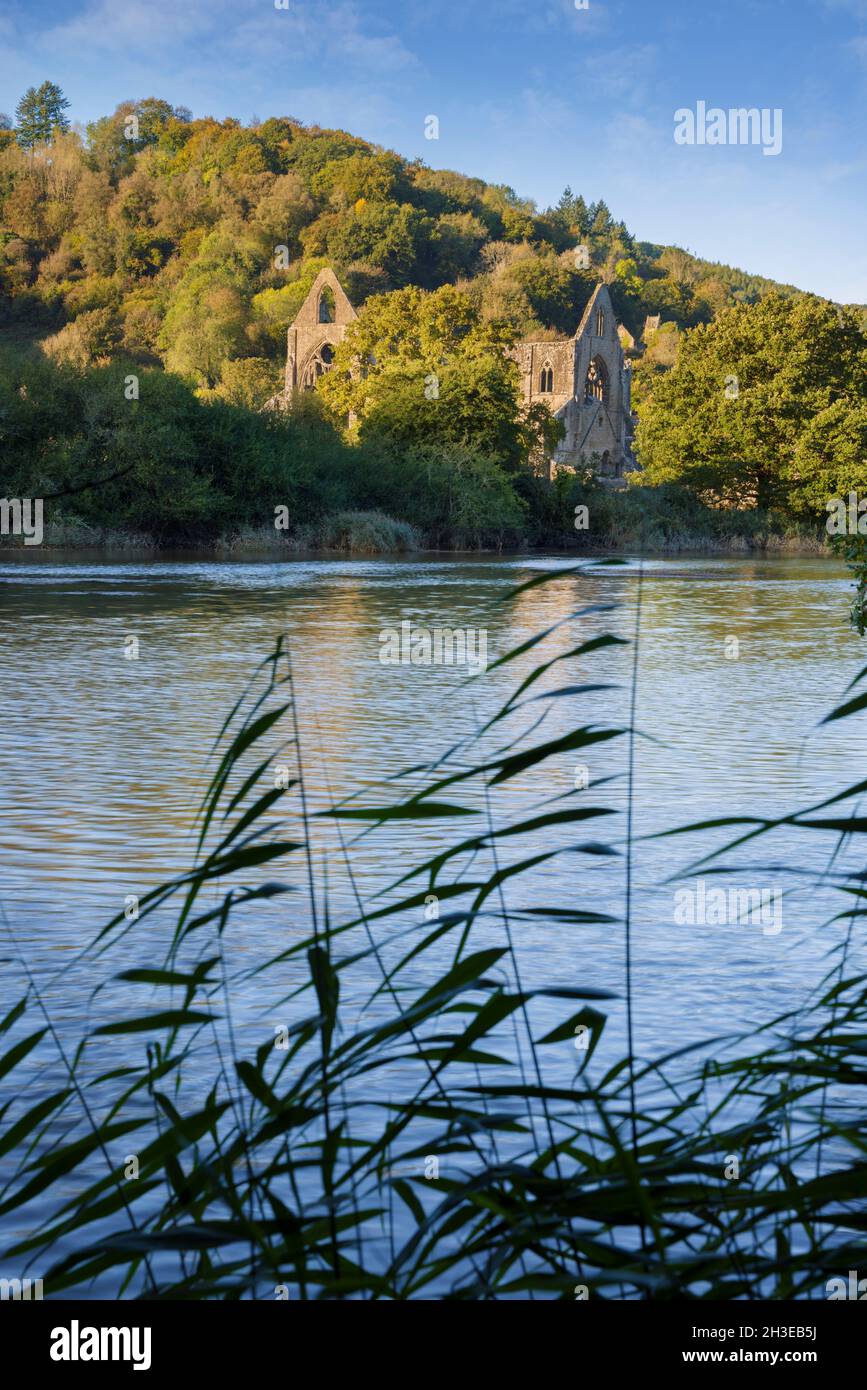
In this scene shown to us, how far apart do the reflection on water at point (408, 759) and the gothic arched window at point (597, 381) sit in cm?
7570

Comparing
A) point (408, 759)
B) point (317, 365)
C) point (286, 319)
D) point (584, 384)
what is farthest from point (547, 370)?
point (408, 759)

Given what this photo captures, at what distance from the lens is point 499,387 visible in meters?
57.0

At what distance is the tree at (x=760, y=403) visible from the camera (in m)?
60.2

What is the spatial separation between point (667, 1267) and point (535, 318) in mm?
125085

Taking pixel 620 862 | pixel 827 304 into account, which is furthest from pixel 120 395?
pixel 620 862

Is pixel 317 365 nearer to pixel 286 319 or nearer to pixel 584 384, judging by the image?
pixel 584 384

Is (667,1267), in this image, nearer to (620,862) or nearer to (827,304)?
(620,862)

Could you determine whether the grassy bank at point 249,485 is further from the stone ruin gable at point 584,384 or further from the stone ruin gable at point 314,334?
the stone ruin gable at point 314,334

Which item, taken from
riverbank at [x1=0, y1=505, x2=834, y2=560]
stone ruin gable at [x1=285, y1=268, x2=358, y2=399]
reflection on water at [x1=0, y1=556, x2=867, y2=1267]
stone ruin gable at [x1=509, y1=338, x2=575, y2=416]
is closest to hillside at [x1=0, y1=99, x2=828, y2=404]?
stone ruin gable at [x1=285, y1=268, x2=358, y2=399]

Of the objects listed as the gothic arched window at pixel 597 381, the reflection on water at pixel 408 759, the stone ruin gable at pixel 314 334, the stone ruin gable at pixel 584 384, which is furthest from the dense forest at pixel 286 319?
the reflection on water at pixel 408 759

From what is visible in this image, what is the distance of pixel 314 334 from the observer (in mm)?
98062

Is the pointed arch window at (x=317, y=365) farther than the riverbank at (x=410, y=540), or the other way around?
the pointed arch window at (x=317, y=365)

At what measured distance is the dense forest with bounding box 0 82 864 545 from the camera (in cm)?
4634

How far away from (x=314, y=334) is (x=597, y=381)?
1744 centimetres
